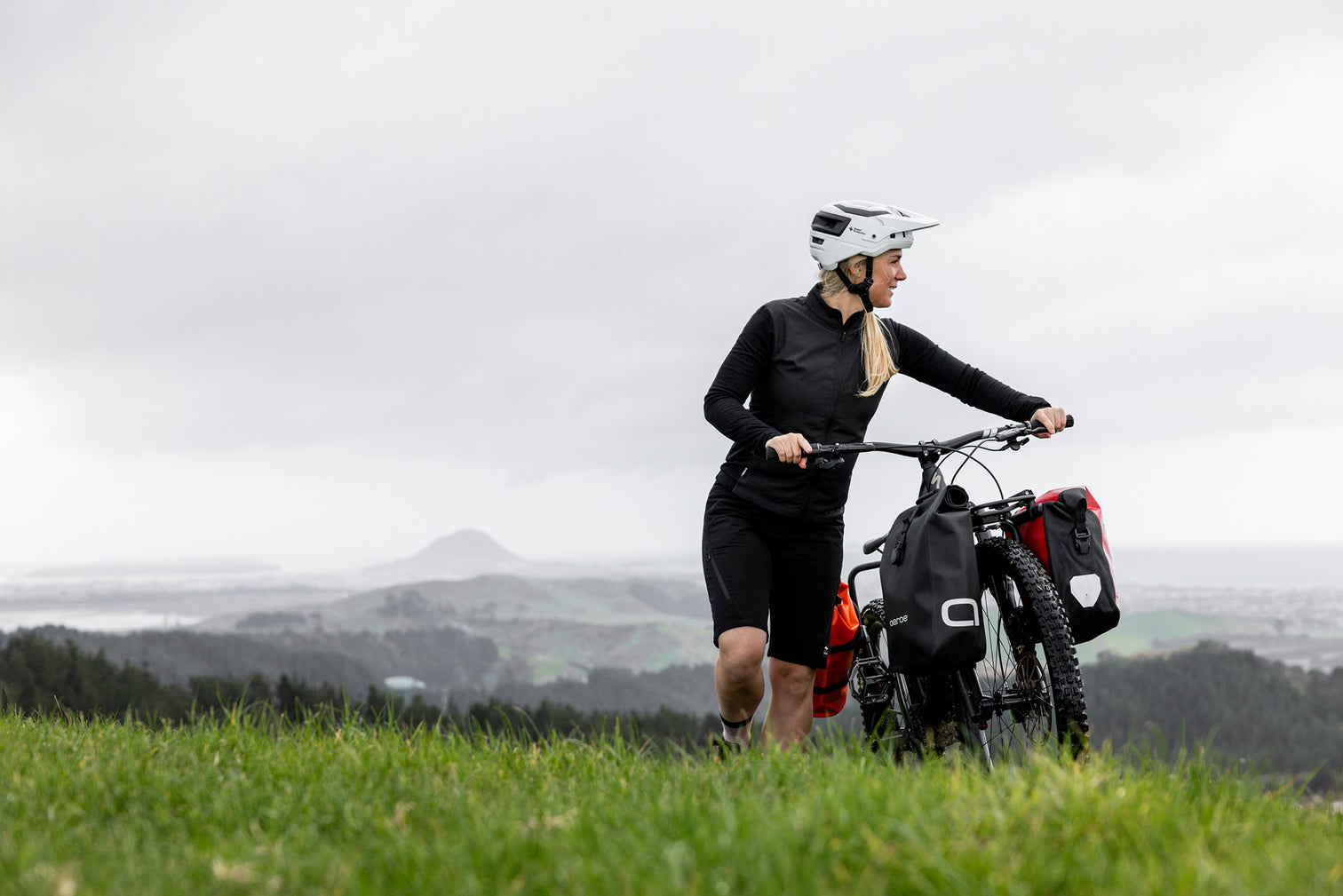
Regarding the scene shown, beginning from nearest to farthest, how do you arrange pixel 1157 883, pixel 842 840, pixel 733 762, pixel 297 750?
1. pixel 1157 883
2. pixel 842 840
3. pixel 733 762
4. pixel 297 750

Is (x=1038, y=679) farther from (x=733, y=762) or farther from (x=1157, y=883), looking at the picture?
(x=1157, y=883)

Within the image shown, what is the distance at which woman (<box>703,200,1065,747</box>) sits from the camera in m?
5.42

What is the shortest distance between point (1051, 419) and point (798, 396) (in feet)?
4.23

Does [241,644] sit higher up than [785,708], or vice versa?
[785,708]

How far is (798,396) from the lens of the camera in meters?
5.42

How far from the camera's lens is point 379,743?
4.73m

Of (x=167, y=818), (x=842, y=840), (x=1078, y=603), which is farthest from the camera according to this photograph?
(x=1078, y=603)

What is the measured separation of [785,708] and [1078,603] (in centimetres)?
170

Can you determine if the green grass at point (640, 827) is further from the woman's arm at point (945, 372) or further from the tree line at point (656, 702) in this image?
the woman's arm at point (945, 372)

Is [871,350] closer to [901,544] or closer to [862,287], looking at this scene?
[862,287]

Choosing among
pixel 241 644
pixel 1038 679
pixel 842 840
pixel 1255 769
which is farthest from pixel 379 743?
pixel 241 644

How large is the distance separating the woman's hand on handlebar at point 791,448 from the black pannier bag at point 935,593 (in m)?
0.67

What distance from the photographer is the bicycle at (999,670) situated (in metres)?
4.69

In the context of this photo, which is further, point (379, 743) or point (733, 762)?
point (379, 743)
